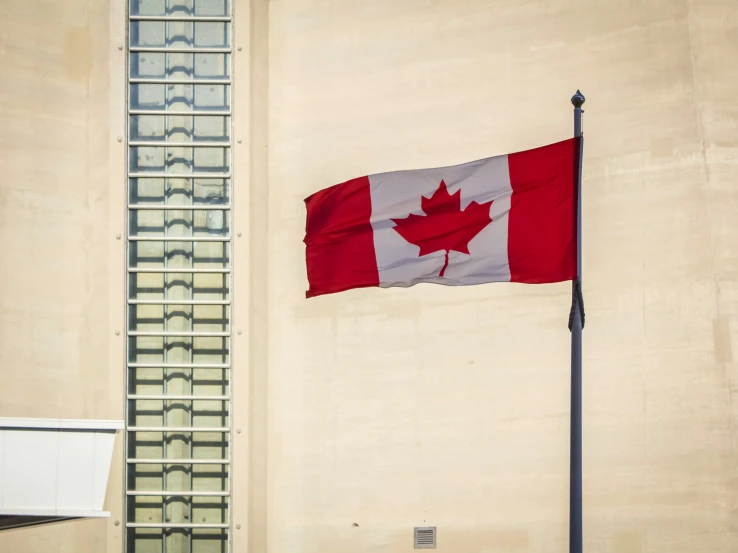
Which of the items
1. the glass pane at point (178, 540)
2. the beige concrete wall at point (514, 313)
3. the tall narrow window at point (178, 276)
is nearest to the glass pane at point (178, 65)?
the tall narrow window at point (178, 276)

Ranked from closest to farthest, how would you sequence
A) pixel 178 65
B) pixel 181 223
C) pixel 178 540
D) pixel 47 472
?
pixel 47 472
pixel 178 540
pixel 181 223
pixel 178 65

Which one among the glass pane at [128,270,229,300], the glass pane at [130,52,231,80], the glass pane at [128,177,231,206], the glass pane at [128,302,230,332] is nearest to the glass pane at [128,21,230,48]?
the glass pane at [130,52,231,80]

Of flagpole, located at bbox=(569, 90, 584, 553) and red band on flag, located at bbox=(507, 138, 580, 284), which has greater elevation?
red band on flag, located at bbox=(507, 138, 580, 284)

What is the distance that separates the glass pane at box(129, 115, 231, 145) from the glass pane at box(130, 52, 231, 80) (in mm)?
437

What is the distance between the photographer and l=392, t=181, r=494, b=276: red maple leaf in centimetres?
740

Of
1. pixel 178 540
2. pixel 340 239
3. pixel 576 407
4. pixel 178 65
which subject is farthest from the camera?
pixel 178 65

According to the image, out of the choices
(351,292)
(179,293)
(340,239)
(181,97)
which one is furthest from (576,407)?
(181,97)

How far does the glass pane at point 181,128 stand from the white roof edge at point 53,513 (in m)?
3.81

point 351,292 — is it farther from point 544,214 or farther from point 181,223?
point 544,214

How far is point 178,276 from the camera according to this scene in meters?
8.91

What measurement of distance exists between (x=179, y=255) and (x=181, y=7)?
264cm

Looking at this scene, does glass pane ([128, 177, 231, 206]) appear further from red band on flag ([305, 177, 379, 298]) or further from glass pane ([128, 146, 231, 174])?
red band on flag ([305, 177, 379, 298])

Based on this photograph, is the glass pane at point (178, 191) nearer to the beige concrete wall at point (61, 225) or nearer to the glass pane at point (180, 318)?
the beige concrete wall at point (61, 225)

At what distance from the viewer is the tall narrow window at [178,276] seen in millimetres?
8711
